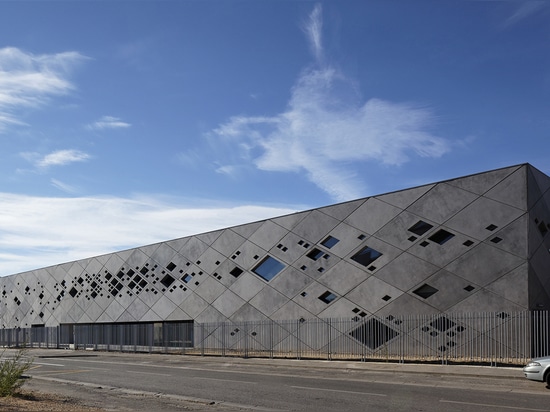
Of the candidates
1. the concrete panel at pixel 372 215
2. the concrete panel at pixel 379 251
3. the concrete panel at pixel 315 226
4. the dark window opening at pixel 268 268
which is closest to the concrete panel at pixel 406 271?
the concrete panel at pixel 379 251

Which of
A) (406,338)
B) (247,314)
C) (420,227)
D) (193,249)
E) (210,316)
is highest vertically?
(420,227)

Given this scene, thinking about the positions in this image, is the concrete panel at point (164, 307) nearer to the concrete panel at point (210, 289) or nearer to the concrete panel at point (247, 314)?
the concrete panel at point (210, 289)

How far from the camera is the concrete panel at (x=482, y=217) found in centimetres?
2647

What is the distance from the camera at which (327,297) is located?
108ft

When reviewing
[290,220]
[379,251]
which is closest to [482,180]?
[379,251]

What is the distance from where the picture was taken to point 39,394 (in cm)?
1539

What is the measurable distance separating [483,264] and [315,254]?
10259 mm

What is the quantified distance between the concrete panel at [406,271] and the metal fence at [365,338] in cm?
172

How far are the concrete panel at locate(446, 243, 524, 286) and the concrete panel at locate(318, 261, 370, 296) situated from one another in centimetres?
521

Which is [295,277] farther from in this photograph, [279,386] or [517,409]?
[517,409]

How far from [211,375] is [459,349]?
38.1 ft

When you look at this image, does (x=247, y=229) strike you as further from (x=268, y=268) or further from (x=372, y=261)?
(x=372, y=261)

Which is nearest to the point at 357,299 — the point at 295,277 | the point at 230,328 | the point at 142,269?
the point at 295,277

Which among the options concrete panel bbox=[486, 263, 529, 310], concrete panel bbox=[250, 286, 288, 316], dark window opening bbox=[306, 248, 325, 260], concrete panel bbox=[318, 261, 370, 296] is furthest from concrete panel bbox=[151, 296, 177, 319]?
concrete panel bbox=[486, 263, 529, 310]
